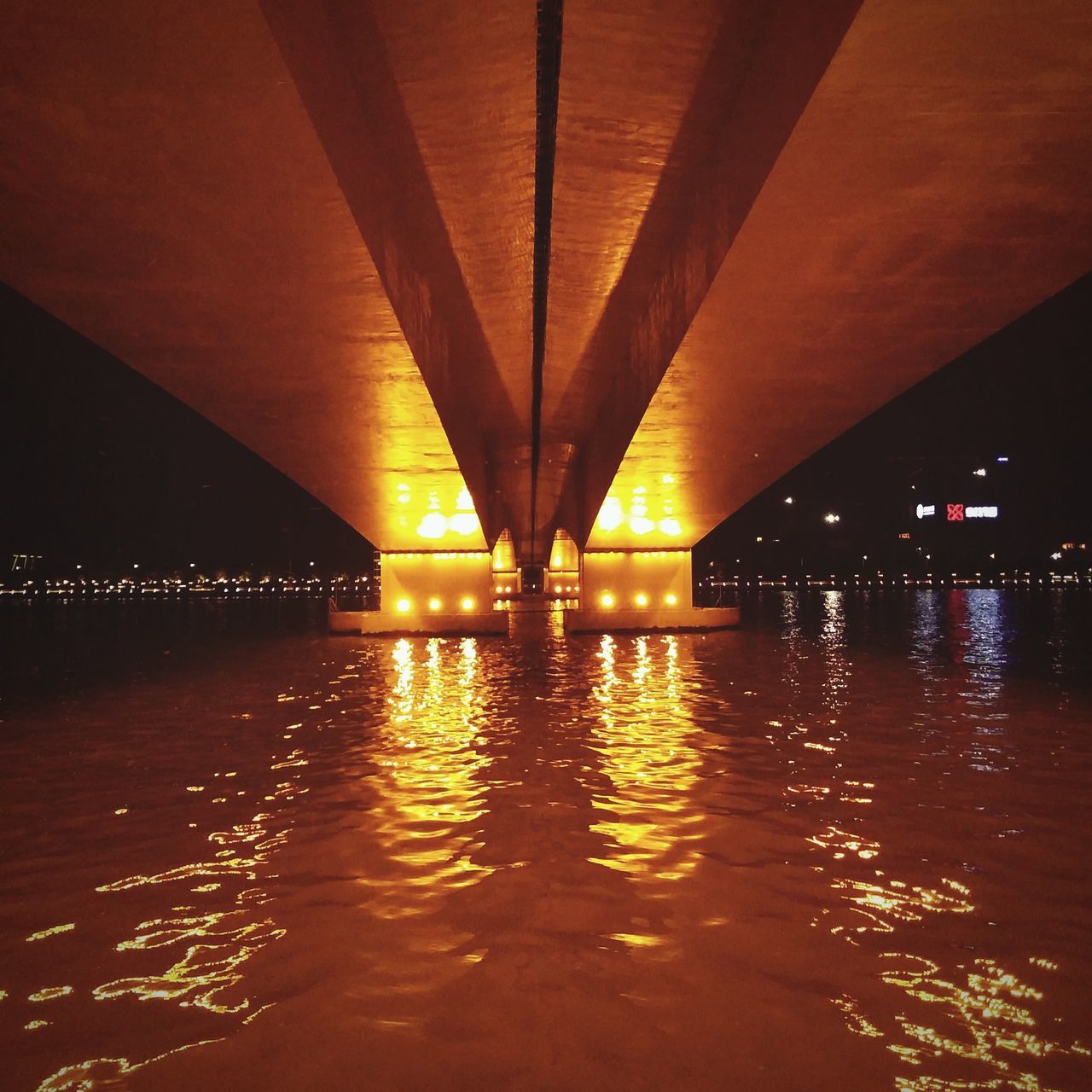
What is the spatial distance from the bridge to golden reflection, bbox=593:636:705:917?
4681 millimetres

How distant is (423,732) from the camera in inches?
411

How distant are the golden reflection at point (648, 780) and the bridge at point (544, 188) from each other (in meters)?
4.68

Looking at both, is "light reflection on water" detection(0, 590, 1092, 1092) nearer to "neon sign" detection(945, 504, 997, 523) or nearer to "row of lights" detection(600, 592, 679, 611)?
"row of lights" detection(600, 592, 679, 611)

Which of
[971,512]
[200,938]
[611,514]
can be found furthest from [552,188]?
[971,512]

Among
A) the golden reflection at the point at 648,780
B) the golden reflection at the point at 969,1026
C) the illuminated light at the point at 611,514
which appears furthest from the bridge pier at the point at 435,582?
the golden reflection at the point at 969,1026

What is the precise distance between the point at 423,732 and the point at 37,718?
235 inches

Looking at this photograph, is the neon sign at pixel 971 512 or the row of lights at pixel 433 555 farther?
the neon sign at pixel 971 512

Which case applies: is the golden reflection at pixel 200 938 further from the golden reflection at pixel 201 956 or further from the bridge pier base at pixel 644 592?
the bridge pier base at pixel 644 592

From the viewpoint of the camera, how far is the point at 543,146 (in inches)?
316

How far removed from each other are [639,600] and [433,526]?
29.7 feet

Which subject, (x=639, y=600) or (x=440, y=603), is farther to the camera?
(x=639, y=600)

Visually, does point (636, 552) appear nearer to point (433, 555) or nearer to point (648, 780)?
point (433, 555)

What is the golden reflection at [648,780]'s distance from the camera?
5625 mm

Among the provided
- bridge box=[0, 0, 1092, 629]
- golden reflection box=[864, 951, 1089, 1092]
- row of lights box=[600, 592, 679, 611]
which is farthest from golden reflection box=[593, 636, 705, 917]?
row of lights box=[600, 592, 679, 611]
